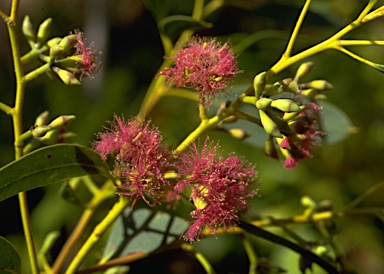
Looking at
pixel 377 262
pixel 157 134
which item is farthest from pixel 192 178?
pixel 377 262

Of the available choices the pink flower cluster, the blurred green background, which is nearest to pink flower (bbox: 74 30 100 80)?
the pink flower cluster

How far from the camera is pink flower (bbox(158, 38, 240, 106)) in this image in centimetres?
99

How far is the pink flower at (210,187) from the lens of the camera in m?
0.97

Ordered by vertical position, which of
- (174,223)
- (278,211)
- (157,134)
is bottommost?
(278,211)

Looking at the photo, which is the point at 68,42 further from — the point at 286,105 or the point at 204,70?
the point at 286,105

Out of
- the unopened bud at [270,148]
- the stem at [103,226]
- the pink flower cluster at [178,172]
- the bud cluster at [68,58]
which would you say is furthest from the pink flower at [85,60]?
the unopened bud at [270,148]

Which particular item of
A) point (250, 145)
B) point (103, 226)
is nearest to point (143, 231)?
point (103, 226)

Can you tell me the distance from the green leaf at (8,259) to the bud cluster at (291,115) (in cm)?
45

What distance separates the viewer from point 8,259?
102 centimetres

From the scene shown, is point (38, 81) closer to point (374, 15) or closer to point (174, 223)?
point (174, 223)

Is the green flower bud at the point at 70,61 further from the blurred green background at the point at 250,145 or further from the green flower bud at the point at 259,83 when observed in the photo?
the blurred green background at the point at 250,145

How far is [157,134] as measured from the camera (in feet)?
3.20

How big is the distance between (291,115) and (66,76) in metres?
0.37

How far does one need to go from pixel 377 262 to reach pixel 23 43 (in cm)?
195
